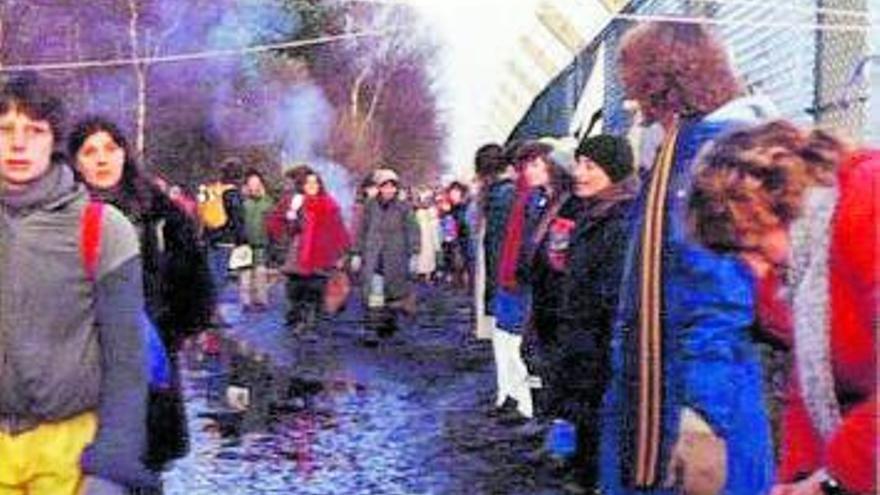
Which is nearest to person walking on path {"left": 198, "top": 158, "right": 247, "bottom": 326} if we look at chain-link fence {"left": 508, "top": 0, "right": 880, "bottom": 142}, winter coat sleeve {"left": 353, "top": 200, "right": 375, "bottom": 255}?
winter coat sleeve {"left": 353, "top": 200, "right": 375, "bottom": 255}

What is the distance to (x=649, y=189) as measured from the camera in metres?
4.34

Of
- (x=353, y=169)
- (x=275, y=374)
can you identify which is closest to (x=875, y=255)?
(x=275, y=374)

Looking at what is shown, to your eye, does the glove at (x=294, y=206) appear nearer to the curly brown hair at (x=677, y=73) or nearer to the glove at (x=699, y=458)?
the curly brown hair at (x=677, y=73)

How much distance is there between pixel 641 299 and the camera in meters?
4.32

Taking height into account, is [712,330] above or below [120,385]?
above

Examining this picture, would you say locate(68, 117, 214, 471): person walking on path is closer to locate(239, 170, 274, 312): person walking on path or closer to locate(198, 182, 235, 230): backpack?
locate(198, 182, 235, 230): backpack

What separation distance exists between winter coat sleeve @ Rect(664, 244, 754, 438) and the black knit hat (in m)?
2.49

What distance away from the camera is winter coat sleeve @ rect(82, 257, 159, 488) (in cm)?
382

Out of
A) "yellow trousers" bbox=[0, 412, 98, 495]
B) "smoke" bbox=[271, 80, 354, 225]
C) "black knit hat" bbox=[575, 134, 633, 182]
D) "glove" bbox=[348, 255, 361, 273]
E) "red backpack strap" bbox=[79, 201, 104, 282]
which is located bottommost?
"yellow trousers" bbox=[0, 412, 98, 495]

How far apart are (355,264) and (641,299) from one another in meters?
15.1

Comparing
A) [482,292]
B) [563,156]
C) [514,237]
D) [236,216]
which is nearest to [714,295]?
[563,156]

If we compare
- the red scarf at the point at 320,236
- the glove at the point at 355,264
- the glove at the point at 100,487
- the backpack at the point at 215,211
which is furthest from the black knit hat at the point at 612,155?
the backpack at the point at 215,211

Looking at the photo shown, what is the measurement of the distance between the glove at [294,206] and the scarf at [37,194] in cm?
1297

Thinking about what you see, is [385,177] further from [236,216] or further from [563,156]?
[563,156]
